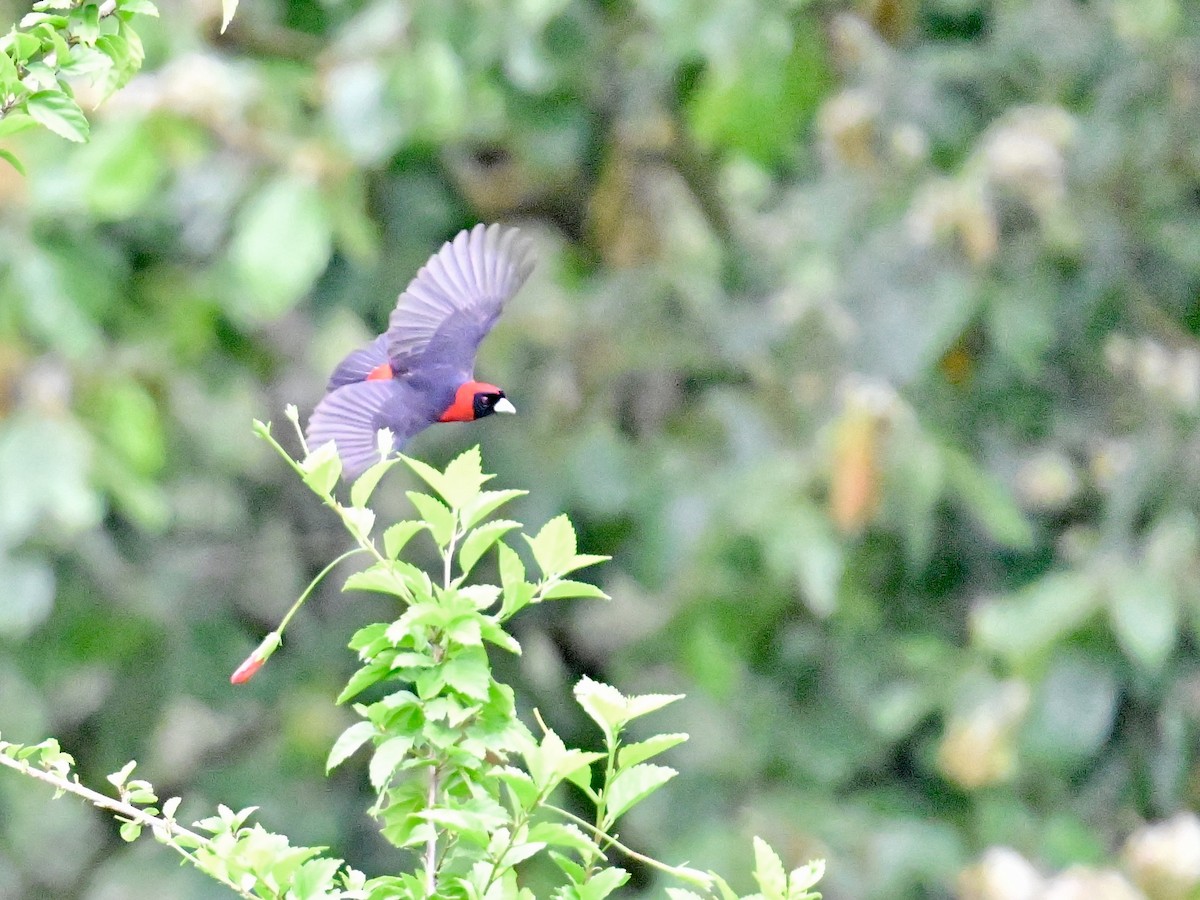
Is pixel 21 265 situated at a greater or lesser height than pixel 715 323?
lesser

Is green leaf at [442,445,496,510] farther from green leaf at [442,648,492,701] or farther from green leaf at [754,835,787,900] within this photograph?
green leaf at [754,835,787,900]

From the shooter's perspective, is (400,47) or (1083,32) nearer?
(400,47)

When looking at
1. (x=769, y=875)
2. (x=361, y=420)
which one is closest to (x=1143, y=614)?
(x=361, y=420)

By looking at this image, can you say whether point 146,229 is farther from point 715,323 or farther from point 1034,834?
point 1034,834

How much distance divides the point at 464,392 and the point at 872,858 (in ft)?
7.56

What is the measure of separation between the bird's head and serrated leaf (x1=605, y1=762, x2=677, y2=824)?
48cm

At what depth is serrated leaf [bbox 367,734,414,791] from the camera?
1.11 meters

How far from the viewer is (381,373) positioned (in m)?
1.69

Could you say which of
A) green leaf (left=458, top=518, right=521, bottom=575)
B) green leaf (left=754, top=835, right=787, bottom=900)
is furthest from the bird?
green leaf (left=754, top=835, right=787, bottom=900)

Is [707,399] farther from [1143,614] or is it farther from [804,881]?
[804,881]

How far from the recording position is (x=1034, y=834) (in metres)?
3.57

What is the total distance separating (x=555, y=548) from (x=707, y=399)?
3341mm

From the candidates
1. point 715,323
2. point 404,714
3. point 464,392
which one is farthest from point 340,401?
point 715,323

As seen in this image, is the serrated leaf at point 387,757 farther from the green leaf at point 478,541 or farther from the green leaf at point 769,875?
the green leaf at point 769,875
